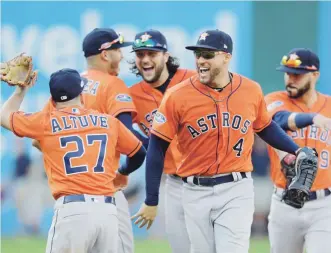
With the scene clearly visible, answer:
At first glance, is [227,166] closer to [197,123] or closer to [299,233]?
[197,123]

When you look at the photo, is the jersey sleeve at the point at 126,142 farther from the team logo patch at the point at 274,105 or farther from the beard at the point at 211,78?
the team logo patch at the point at 274,105

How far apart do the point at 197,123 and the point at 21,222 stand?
8.63 m

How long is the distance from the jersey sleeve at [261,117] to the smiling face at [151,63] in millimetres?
1155

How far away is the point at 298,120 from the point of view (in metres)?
7.57

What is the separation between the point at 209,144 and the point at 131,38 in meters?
7.98

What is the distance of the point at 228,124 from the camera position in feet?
22.7

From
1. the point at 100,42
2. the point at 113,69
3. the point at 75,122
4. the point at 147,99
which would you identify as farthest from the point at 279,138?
the point at 100,42

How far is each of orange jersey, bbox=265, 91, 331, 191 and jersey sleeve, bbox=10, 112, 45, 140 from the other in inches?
86.6

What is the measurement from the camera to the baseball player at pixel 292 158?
768 centimetres

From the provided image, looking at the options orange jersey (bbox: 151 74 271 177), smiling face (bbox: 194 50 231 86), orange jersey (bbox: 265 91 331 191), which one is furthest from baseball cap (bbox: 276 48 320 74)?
smiling face (bbox: 194 50 231 86)

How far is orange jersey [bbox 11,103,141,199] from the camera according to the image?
675 centimetres

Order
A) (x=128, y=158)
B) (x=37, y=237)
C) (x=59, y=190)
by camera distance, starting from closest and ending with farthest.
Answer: (x=59, y=190), (x=128, y=158), (x=37, y=237)

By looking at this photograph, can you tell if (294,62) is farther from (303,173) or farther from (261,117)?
(303,173)

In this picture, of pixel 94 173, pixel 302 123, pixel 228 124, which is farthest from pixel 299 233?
pixel 94 173
